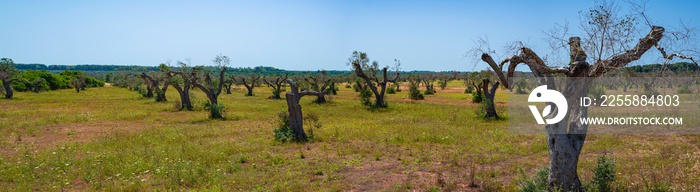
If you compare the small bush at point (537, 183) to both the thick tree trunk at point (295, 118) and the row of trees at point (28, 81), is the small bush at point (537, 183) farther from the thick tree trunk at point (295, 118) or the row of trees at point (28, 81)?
the row of trees at point (28, 81)

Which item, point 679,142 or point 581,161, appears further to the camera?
point 679,142

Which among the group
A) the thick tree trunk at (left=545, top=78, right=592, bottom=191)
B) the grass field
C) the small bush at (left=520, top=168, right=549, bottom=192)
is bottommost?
the grass field

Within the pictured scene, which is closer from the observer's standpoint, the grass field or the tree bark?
the tree bark

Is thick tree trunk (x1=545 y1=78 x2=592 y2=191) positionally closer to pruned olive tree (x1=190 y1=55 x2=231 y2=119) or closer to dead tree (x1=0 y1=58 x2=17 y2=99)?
pruned olive tree (x1=190 y1=55 x2=231 y2=119)

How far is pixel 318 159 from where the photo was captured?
44.1 ft

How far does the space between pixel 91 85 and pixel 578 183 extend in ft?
314

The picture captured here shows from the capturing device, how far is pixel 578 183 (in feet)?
27.2

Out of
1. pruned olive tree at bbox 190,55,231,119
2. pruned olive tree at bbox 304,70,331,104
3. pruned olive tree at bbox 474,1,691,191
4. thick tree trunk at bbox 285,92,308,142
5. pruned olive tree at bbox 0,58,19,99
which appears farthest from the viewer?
pruned olive tree at bbox 0,58,19,99

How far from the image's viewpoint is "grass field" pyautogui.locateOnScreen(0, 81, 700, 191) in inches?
405

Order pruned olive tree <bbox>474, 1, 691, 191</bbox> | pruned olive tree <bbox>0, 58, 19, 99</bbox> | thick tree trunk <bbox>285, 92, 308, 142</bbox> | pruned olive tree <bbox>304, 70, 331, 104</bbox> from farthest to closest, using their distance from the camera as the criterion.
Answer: pruned olive tree <bbox>0, 58, 19, 99</bbox>, pruned olive tree <bbox>304, 70, 331, 104</bbox>, thick tree trunk <bbox>285, 92, 308, 142</bbox>, pruned olive tree <bbox>474, 1, 691, 191</bbox>

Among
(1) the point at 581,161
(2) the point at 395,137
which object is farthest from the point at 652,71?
(2) the point at 395,137

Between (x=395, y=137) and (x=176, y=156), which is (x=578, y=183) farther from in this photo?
(x=176, y=156)

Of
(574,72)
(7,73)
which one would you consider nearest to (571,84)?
(574,72)

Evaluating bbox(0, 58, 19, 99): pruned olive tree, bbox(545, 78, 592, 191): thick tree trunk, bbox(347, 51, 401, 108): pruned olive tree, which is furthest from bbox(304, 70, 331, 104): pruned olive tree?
bbox(0, 58, 19, 99): pruned olive tree
